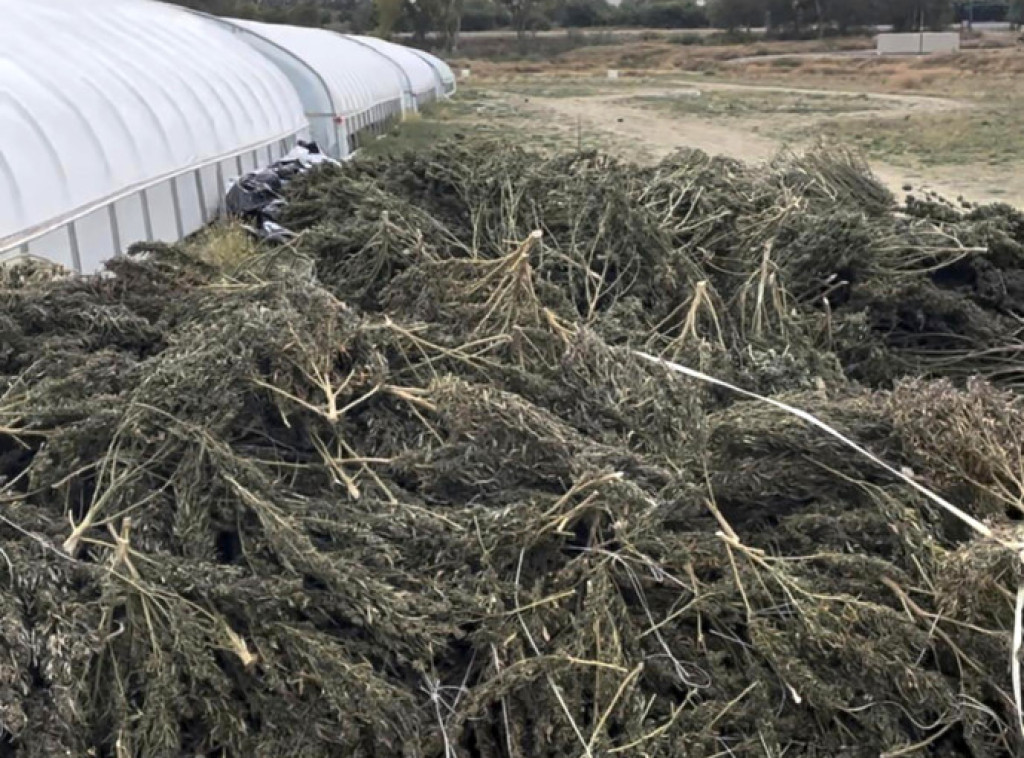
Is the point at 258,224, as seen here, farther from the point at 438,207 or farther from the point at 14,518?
the point at 14,518

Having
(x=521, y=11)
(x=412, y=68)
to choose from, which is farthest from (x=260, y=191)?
(x=521, y=11)

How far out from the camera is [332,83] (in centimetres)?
1909

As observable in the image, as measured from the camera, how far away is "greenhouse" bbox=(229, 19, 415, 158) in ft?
59.7

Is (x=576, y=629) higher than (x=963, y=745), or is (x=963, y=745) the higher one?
(x=576, y=629)

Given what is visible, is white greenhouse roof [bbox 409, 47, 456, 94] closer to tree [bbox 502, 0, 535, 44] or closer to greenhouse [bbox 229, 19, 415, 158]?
greenhouse [bbox 229, 19, 415, 158]

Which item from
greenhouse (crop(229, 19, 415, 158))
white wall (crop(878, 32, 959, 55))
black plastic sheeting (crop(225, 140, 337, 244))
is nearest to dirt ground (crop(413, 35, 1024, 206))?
white wall (crop(878, 32, 959, 55))

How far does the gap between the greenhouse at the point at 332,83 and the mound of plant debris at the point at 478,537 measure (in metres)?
13.3

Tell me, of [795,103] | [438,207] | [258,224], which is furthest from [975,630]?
[795,103]

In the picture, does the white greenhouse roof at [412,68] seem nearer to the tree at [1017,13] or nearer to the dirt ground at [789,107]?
the dirt ground at [789,107]

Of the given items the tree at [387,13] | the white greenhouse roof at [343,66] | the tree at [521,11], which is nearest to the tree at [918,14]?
the tree at [521,11]

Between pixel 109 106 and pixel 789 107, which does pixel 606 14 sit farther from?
pixel 109 106

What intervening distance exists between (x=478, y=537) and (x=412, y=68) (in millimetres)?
33274

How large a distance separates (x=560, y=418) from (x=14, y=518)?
2193 mm

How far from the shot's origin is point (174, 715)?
330cm
